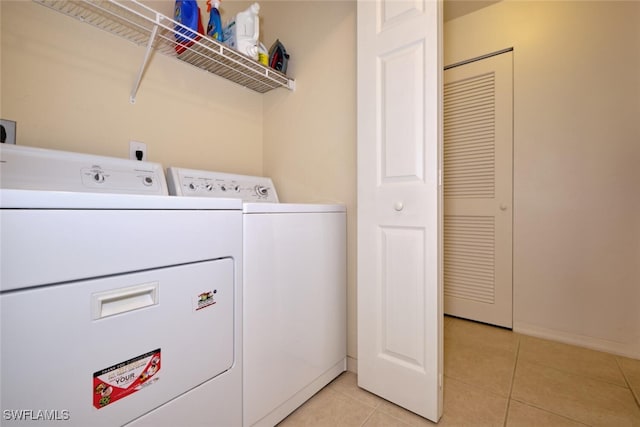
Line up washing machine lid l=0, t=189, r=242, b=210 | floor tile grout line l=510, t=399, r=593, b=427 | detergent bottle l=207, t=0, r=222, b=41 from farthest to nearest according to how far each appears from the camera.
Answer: detergent bottle l=207, t=0, r=222, b=41
floor tile grout line l=510, t=399, r=593, b=427
washing machine lid l=0, t=189, r=242, b=210

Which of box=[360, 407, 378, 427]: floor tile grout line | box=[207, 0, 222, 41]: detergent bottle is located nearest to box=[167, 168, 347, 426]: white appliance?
box=[360, 407, 378, 427]: floor tile grout line

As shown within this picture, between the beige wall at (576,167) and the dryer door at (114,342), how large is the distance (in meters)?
2.09

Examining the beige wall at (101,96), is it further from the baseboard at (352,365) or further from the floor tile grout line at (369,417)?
the floor tile grout line at (369,417)

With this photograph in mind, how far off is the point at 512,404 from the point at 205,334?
1.38 m

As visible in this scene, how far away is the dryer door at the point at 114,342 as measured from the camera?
0.59 m

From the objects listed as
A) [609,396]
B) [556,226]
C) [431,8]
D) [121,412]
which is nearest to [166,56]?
[431,8]

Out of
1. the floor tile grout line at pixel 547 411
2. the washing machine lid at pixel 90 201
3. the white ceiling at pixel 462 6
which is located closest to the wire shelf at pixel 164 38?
the washing machine lid at pixel 90 201

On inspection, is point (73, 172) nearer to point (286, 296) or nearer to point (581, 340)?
point (286, 296)

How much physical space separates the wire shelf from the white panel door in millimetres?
621

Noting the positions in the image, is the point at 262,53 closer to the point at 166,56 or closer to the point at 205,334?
the point at 166,56

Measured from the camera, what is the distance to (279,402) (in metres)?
1.15

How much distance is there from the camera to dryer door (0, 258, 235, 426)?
1.92 ft

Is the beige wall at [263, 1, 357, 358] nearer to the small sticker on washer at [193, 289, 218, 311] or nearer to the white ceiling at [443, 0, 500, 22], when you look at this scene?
the small sticker on washer at [193, 289, 218, 311]

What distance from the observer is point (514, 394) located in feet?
4.36
